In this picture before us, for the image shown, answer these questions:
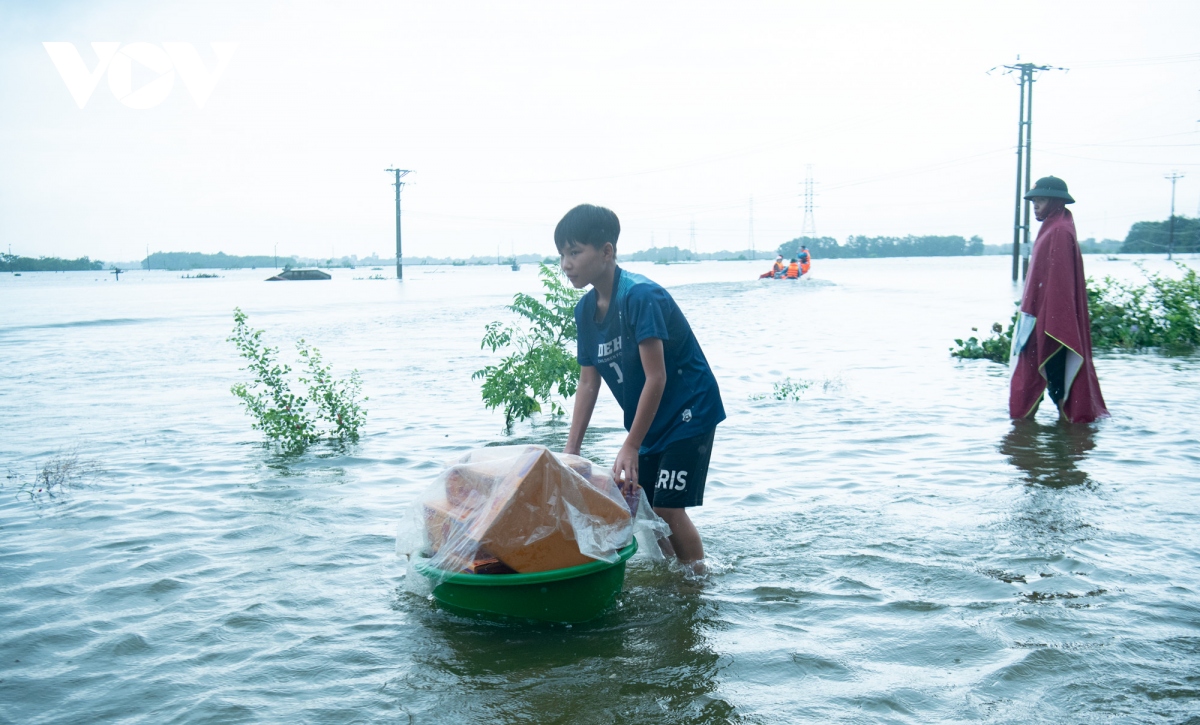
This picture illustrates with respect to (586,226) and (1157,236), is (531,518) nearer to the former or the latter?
(586,226)

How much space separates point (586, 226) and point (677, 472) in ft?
3.69

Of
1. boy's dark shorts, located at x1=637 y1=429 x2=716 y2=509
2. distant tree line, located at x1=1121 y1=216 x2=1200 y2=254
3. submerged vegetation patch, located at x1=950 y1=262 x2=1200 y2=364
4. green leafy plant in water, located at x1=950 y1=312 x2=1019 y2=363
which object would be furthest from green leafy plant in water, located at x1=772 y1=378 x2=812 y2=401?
distant tree line, located at x1=1121 y1=216 x2=1200 y2=254

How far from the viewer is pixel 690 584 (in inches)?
164

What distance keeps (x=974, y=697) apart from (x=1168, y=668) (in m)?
0.75

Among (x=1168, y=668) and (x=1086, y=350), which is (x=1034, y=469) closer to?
(x=1086, y=350)

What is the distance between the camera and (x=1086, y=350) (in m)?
7.34

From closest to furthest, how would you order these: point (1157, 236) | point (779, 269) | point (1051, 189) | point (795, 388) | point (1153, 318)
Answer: point (1051, 189) < point (795, 388) < point (1153, 318) < point (779, 269) < point (1157, 236)

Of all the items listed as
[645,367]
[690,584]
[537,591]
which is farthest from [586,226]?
[690,584]

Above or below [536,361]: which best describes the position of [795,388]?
below

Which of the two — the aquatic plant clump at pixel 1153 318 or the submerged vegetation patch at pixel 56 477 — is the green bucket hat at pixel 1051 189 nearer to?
the aquatic plant clump at pixel 1153 318

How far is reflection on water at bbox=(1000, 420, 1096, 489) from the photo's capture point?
586 cm

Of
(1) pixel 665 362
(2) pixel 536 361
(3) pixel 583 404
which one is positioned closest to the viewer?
(1) pixel 665 362

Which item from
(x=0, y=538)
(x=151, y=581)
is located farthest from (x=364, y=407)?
(x=151, y=581)

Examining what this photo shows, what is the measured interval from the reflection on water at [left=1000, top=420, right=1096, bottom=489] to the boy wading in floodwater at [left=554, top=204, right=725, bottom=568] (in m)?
3.04
